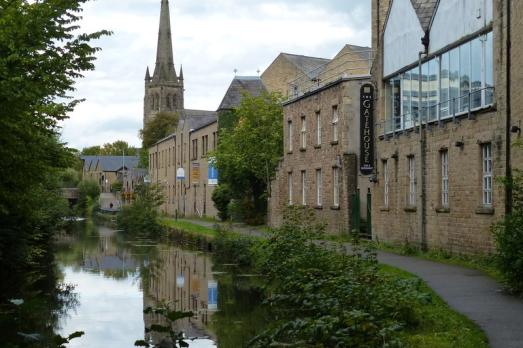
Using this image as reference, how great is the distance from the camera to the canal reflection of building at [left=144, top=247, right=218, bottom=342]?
16047 millimetres

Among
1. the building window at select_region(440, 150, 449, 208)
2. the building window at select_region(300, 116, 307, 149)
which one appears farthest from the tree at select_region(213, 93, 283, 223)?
the building window at select_region(440, 150, 449, 208)

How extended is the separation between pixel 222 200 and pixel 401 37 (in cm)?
2292

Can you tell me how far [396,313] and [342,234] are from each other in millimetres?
19170

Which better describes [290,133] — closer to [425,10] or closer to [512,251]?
[425,10]

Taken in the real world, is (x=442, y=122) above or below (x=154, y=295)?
above

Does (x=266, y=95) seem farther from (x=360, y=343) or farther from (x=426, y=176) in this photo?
(x=360, y=343)

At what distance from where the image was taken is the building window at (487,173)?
19734mm

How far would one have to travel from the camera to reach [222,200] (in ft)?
155

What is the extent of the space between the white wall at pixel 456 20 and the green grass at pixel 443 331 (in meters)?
10.3

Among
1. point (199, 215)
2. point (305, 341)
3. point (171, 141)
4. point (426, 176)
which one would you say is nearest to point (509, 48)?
point (426, 176)

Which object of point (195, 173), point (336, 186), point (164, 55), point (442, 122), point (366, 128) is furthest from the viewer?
point (164, 55)

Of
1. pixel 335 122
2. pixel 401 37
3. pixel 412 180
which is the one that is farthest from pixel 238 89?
pixel 412 180

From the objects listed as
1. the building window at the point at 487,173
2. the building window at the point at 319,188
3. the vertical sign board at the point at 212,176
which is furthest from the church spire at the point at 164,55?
the building window at the point at 487,173

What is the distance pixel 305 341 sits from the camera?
381 inches
